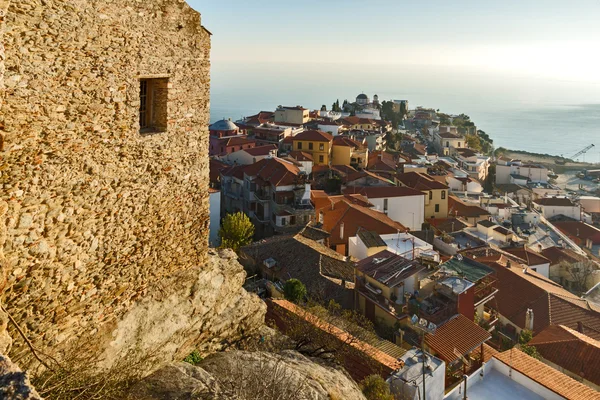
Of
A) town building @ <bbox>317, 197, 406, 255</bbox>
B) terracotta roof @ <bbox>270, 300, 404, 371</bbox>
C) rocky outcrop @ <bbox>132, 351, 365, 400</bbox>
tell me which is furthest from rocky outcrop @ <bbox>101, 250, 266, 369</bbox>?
town building @ <bbox>317, 197, 406, 255</bbox>

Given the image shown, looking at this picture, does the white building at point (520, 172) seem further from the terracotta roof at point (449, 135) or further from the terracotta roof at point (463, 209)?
the terracotta roof at point (463, 209)

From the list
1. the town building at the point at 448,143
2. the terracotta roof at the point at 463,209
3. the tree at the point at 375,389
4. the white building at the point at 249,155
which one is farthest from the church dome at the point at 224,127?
the tree at the point at 375,389

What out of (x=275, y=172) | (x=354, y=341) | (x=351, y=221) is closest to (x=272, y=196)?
(x=275, y=172)

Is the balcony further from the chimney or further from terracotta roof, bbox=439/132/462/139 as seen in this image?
terracotta roof, bbox=439/132/462/139

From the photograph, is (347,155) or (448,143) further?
(448,143)

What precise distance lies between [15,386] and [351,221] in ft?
84.4

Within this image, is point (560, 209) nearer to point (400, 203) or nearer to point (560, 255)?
point (560, 255)

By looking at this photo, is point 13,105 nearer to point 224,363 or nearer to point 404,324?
point 224,363

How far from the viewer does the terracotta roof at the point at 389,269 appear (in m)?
17.6

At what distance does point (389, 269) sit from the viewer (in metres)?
18.4

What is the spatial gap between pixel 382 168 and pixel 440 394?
116ft

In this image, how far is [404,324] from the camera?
17.0 meters

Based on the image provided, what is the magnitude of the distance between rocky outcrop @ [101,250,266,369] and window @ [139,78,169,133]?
1.99 m

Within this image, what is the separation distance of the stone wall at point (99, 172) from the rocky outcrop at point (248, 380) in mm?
520
